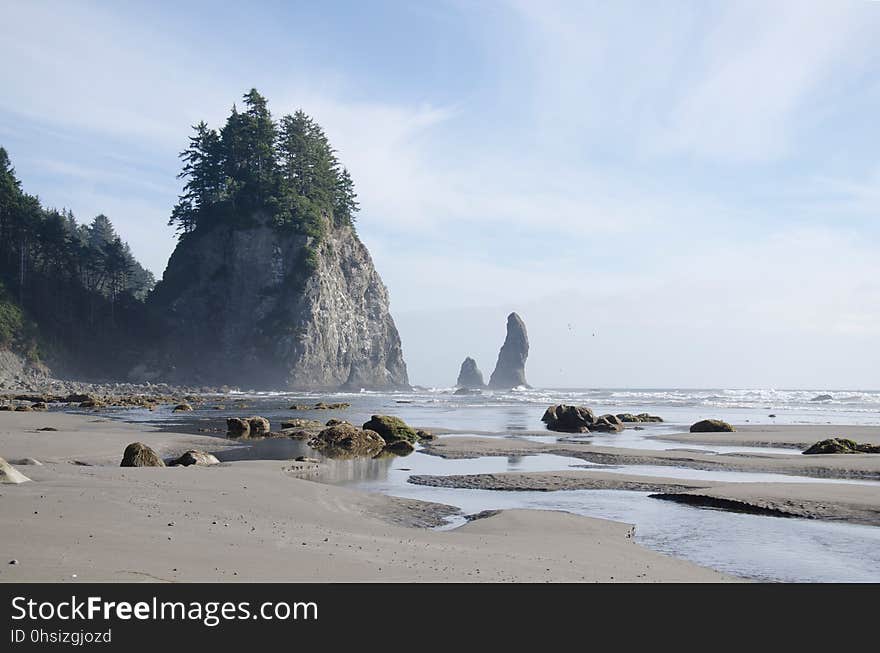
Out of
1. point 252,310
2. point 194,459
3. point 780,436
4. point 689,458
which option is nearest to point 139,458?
point 194,459

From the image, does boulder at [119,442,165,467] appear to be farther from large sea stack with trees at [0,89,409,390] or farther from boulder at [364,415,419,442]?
large sea stack with trees at [0,89,409,390]

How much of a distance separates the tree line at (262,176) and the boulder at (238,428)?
6808 centimetres

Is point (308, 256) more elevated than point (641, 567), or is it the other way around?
point (308, 256)

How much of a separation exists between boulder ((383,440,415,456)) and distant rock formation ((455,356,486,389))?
136m

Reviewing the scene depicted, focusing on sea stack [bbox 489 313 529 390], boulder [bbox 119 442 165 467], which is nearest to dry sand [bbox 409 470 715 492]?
boulder [bbox 119 442 165 467]

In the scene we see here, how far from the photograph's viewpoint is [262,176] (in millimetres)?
97000

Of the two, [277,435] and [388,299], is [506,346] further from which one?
[277,435]

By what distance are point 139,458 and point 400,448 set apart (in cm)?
1098

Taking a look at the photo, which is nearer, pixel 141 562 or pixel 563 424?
pixel 141 562

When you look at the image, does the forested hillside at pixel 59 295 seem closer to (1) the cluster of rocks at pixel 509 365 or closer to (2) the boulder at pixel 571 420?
(2) the boulder at pixel 571 420
